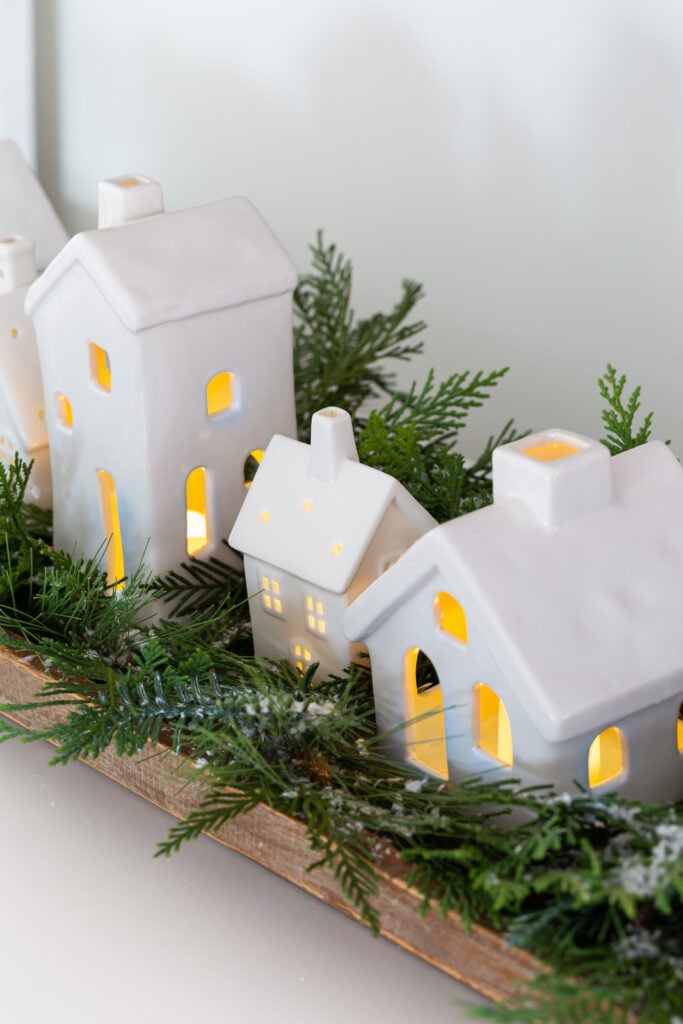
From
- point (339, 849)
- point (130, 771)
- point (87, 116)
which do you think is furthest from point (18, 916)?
point (87, 116)

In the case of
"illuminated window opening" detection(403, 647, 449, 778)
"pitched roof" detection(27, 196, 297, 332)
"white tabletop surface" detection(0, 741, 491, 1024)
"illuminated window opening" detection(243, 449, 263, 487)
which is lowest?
"white tabletop surface" detection(0, 741, 491, 1024)

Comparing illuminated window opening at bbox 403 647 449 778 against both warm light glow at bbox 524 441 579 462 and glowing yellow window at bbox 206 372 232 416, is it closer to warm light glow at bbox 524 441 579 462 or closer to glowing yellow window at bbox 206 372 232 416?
warm light glow at bbox 524 441 579 462

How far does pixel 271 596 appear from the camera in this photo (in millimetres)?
857

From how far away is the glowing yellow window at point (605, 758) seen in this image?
74cm

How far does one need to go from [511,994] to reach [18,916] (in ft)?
0.98

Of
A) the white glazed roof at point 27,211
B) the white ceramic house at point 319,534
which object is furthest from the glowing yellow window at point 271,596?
the white glazed roof at point 27,211

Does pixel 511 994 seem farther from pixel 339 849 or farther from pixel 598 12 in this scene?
pixel 598 12

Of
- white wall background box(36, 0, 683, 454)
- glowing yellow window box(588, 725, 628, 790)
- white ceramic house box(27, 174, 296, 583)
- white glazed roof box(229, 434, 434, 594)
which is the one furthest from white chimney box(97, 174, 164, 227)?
white wall background box(36, 0, 683, 454)

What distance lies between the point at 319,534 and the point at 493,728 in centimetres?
15

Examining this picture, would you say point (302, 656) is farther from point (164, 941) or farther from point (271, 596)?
point (164, 941)

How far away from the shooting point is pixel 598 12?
1.38 m

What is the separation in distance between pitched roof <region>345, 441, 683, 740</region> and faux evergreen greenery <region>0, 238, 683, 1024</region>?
6 centimetres

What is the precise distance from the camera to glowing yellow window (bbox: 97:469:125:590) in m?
0.95

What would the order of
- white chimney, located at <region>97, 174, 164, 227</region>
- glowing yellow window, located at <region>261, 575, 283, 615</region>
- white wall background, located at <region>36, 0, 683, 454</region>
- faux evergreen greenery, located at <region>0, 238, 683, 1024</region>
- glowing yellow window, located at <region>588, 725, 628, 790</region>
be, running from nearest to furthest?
faux evergreen greenery, located at <region>0, 238, 683, 1024</region>
glowing yellow window, located at <region>588, 725, 628, 790</region>
glowing yellow window, located at <region>261, 575, 283, 615</region>
white chimney, located at <region>97, 174, 164, 227</region>
white wall background, located at <region>36, 0, 683, 454</region>
